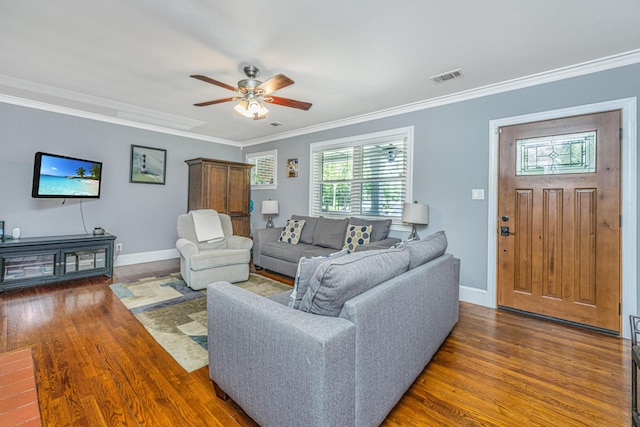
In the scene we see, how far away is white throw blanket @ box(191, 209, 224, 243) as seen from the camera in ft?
13.3

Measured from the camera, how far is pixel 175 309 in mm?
2953

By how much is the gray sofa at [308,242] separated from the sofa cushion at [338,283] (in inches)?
84.5

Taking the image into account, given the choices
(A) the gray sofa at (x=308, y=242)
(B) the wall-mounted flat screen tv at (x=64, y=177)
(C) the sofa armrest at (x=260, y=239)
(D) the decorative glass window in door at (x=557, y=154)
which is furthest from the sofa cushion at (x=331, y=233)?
(B) the wall-mounted flat screen tv at (x=64, y=177)

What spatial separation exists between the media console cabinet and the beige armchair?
1.19m

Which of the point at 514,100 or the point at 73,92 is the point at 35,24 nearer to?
the point at 73,92

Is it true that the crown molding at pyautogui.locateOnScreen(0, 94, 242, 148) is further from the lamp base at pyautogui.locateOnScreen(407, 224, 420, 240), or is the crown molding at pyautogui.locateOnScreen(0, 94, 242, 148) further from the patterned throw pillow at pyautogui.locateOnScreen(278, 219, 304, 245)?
the lamp base at pyautogui.locateOnScreen(407, 224, 420, 240)

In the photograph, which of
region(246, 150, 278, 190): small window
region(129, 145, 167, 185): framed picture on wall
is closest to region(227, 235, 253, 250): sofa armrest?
region(246, 150, 278, 190): small window

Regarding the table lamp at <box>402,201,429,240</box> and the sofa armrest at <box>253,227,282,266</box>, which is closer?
the table lamp at <box>402,201,429,240</box>

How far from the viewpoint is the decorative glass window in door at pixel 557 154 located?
2697 mm

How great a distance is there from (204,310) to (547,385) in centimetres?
289

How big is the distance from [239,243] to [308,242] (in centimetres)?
105

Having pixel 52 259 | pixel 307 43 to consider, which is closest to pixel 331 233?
pixel 307 43

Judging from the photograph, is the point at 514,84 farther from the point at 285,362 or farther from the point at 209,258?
the point at 209,258

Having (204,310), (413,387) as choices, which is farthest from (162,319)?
(413,387)
